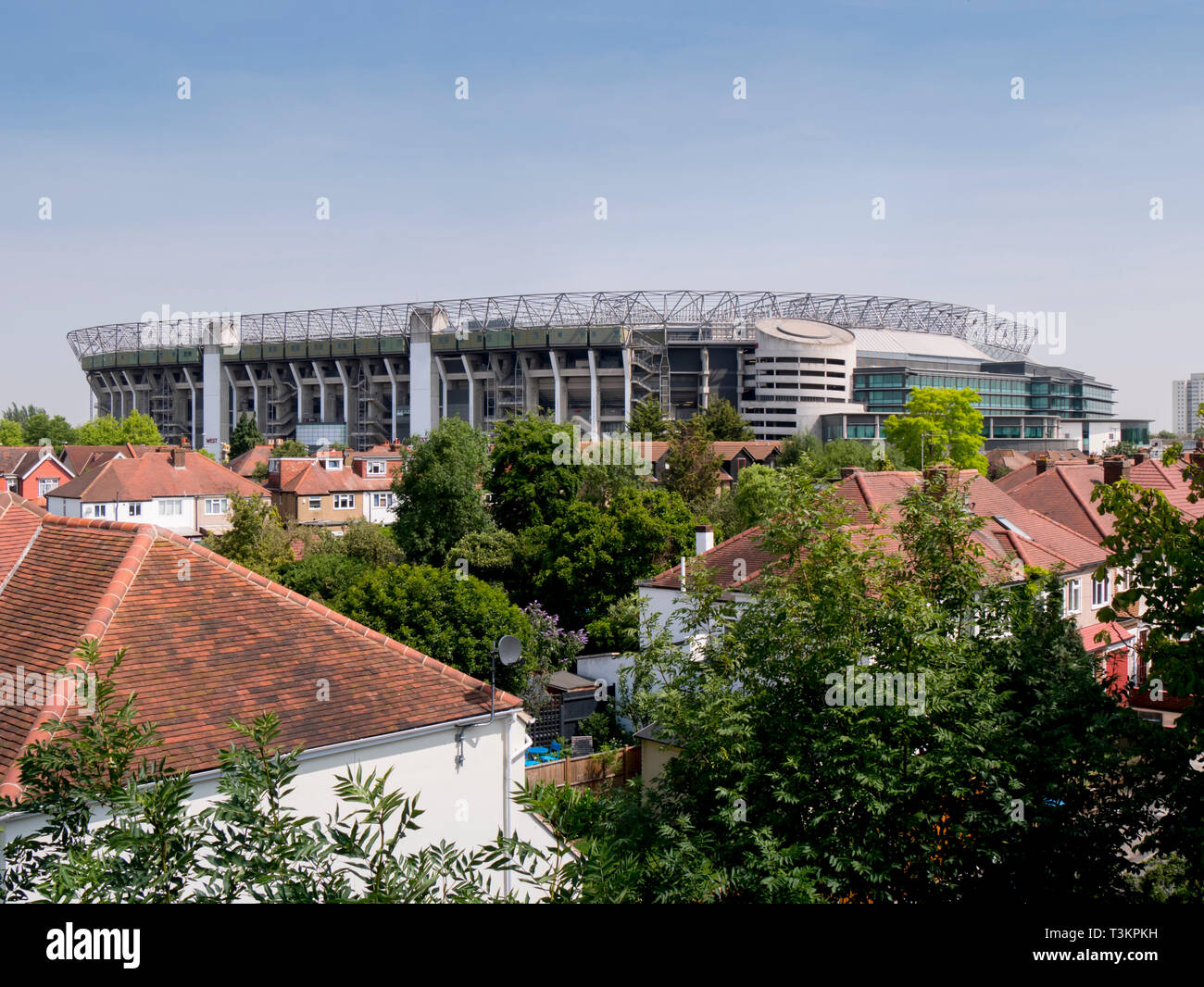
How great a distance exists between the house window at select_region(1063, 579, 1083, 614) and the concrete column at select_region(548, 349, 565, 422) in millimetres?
94216

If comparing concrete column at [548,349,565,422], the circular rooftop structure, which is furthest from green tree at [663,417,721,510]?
the circular rooftop structure

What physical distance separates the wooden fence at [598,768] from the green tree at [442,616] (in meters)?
5.29

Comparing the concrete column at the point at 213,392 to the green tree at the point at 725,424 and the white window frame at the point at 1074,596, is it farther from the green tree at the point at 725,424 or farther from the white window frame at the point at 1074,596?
the white window frame at the point at 1074,596

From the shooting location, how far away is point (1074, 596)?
94.0 ft

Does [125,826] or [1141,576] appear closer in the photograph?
[125,826]

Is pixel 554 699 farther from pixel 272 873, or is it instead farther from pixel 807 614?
pixel 272 873

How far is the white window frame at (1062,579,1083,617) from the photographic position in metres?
28.0

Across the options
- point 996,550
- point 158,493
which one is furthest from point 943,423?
point 158,493

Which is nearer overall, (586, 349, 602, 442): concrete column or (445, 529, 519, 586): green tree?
(445, 529, 519, 586): green tree

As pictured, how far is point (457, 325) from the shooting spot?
134500 millimetres


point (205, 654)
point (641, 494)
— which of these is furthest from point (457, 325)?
point (205, 654)

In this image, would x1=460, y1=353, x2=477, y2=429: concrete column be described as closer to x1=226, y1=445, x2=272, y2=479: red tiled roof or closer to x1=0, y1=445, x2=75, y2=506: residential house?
x1=226, y1=445, x2=272, y2=479: red tiled roof

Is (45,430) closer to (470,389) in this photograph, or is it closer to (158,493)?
(470,389)
